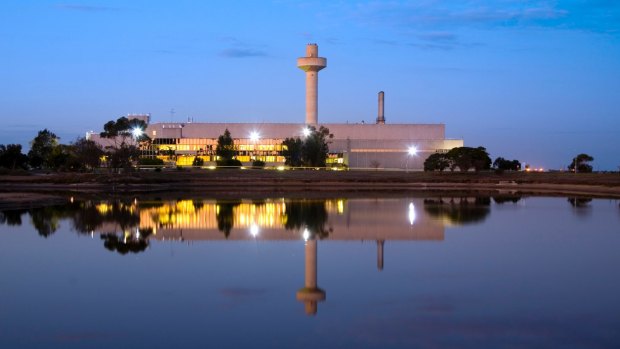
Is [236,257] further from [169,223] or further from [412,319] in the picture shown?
[169,223]

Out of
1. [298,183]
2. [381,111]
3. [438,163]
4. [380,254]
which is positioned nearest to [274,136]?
[381,111]

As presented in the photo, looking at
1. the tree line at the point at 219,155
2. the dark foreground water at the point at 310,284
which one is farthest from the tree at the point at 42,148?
the dark foreground water at the point at 310,284

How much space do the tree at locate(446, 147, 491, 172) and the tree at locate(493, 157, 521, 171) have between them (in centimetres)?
1139

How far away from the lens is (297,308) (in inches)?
593

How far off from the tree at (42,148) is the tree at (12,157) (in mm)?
4194

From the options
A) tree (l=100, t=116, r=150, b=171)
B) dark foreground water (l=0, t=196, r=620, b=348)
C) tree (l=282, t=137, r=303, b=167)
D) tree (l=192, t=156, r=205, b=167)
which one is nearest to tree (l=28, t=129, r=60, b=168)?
tree (l=100, t=116, r=150, b=171)

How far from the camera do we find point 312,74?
10738 centimetres

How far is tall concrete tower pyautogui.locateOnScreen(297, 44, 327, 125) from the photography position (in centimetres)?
10712

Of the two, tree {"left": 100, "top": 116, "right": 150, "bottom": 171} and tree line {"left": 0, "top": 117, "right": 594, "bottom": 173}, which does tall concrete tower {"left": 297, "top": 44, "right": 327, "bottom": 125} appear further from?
tree {"left": 100, "top": 116, "right": 150, "bottom": 171}

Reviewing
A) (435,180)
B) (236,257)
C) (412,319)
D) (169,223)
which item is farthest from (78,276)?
(435,180)

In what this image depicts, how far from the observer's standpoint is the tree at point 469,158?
89688mm

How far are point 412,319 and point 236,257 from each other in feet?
32.1

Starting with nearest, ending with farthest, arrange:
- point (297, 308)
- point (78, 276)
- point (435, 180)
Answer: point (297, 308) < point (78, 276) < point (435, 180)

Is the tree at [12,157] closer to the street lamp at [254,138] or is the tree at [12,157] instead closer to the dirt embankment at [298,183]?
the dirt embankment at [298,183]
